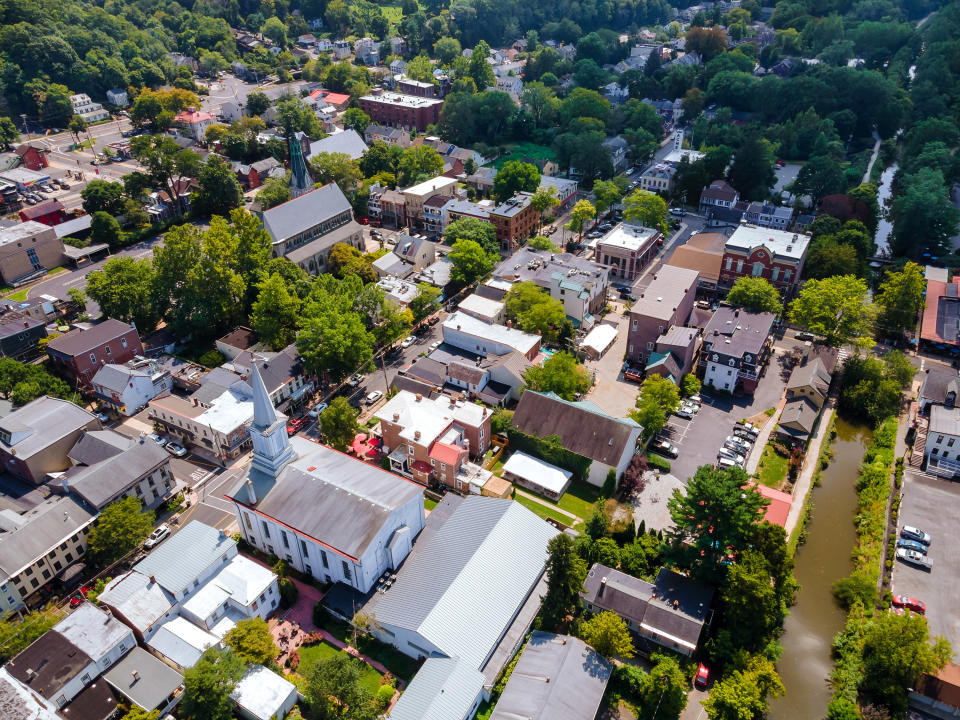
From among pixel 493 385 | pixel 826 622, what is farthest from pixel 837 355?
pixel 493 385

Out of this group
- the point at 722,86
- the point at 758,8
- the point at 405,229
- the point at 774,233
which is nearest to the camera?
the point at 774,233

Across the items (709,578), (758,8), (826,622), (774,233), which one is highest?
(758,8)

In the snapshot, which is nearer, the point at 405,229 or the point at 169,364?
the point at 169,364

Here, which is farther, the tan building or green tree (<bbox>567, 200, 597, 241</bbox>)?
green tree (<bbox>567, 200, 597, 241</bbox>)

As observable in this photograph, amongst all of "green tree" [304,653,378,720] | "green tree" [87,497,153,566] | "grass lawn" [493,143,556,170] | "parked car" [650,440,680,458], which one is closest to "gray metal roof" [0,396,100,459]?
"green tree" [87,497,153,566]

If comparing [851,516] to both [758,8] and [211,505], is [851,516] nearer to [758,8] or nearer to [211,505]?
[211,505]

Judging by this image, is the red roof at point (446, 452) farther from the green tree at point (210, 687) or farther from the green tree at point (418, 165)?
the green tree at point (418, 165)

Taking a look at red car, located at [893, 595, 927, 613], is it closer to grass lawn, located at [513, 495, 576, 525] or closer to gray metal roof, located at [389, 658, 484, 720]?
grass lawn, located at [513, 495, 576, 525]
